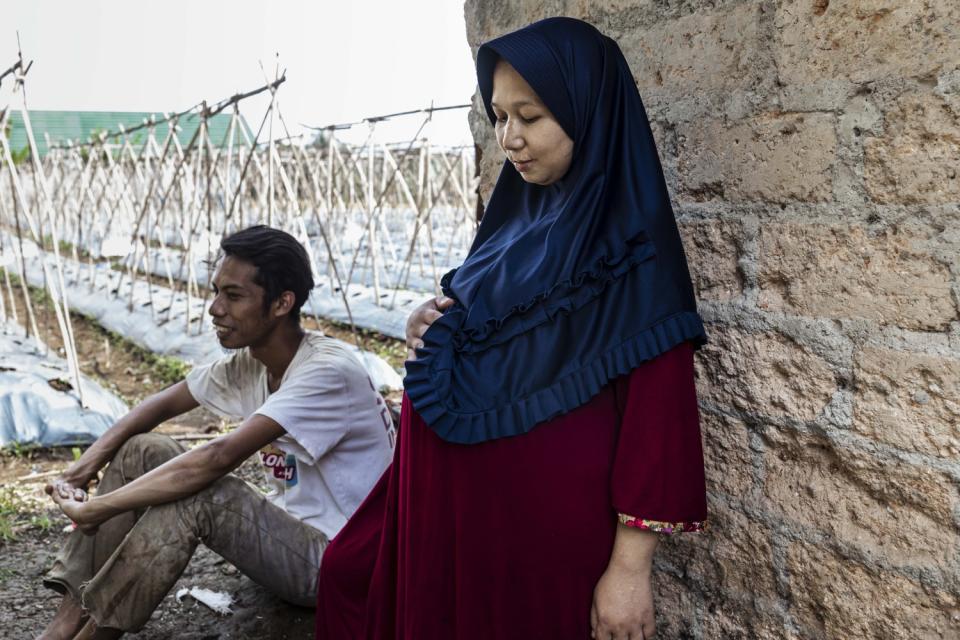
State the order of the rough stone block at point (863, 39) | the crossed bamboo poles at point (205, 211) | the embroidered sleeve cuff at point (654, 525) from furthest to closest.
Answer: the crossed bamboo poles at point (205, 211) → the embroidered sleeve cuff at point (654, 525) → the rough stone block at point (863, 39)

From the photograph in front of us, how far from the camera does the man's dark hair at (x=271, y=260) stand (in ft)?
7.32

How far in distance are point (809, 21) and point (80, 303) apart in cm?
867

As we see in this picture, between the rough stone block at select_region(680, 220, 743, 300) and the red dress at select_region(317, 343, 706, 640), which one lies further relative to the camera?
the rough stone block at select_region(680, 220, 743, 300)

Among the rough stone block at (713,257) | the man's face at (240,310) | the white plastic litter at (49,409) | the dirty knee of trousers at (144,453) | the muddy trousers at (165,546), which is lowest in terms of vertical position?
the white plastic litter at (49,409)

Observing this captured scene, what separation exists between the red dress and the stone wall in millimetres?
228

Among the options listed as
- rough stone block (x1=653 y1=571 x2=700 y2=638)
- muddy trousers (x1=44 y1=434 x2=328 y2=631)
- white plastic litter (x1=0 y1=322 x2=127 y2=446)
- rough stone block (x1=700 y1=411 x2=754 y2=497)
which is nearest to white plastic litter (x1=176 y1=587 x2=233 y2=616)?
muddy trousers (x1=44 y1=434 x2=328 y2=631)

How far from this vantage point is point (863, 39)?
47.2 inches

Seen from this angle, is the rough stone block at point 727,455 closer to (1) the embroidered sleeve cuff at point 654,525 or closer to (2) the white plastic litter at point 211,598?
(1) the embroidered sleeve cuff at point 654,525

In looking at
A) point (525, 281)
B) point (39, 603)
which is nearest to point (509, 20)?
point (525, 281)

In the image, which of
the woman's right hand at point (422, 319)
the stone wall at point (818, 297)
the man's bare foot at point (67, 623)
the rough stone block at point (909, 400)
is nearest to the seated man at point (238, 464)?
the man's bare foot at point (67, 623)

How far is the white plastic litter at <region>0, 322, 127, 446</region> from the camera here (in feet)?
13.9

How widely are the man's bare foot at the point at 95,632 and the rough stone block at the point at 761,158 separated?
1.69 m

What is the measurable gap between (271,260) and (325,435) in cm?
53

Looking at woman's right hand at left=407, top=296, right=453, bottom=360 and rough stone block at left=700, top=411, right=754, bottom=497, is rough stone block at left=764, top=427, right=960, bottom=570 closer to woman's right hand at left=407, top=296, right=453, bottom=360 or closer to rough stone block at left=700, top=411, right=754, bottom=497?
rough stone block at left=700, top=411, right=754, bottom=497
